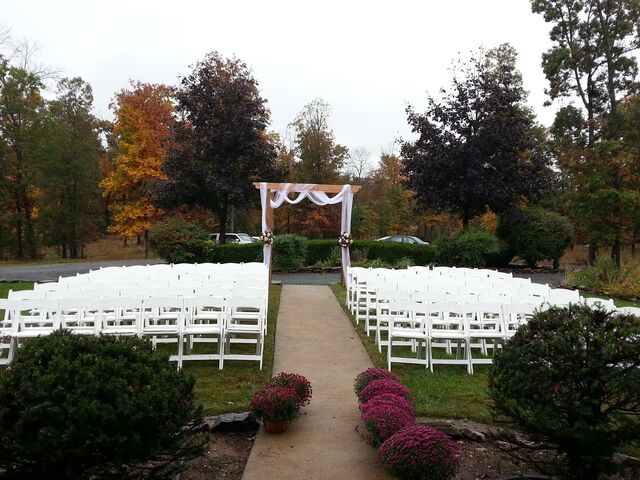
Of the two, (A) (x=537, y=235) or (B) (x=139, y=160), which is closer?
(A) (x=537, y=235)

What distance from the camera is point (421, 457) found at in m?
3.38

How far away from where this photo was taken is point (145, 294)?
27.7 ft

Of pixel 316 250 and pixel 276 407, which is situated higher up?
pixel 316 250

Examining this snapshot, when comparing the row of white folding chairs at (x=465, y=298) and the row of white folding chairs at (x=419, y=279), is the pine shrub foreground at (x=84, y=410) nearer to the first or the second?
the row of white folding chairs at (x=465, y=298)

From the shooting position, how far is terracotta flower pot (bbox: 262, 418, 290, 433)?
468 centimetres

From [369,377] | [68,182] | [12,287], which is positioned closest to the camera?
[369,377]

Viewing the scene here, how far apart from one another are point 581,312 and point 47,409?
3.39m

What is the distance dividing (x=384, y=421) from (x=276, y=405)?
1.06 metres

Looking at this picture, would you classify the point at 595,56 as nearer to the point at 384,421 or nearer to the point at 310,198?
the point at 310,198

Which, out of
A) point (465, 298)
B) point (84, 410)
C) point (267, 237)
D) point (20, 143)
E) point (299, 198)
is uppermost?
point (20, 143)

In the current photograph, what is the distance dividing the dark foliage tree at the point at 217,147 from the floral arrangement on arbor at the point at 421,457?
21774 millimetres

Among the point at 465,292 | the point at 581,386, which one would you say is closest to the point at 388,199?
the point at 465,292

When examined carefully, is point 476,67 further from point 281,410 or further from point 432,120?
point 281,410

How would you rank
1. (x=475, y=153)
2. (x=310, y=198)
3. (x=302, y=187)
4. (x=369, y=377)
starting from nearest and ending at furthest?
(x=369, y=377) < (x=302, y=187) < (x=310, y=198) < (x=475, y=153)
